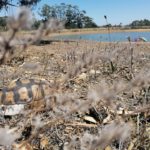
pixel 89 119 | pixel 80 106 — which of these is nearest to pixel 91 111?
pixel 89 119

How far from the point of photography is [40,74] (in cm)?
413

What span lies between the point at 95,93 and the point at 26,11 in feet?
0.97

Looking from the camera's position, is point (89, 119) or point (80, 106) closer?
point (80, 106)

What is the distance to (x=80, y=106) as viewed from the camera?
0.74 m

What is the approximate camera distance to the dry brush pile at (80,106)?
20.5 inches

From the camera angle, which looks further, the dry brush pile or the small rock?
the small rock

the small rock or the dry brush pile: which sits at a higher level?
the dry brush pile

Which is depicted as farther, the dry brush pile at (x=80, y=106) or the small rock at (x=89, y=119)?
the small rock at (x=89, y=119)

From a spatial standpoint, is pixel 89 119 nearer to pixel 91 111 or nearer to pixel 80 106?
pixel 91 111

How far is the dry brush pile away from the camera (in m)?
0.52

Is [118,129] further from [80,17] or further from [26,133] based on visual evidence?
[80,17]

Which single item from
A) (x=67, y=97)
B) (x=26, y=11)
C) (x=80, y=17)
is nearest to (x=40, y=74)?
(x=67, y=97)

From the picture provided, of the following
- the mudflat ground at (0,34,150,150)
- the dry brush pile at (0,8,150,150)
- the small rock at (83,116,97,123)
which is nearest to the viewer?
the dry brush pile at (0,8,150,150)

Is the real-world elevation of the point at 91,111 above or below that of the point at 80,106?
below
